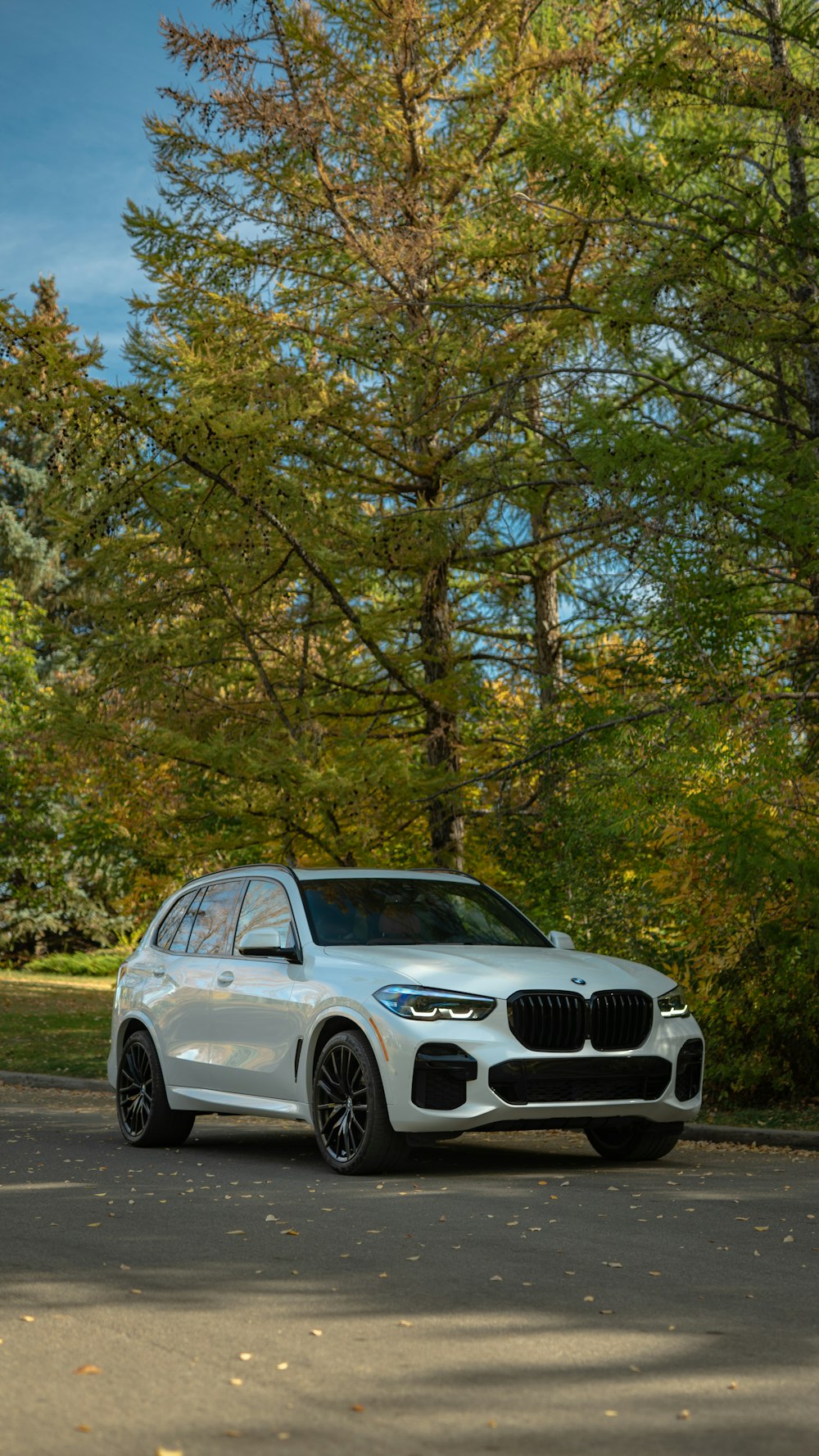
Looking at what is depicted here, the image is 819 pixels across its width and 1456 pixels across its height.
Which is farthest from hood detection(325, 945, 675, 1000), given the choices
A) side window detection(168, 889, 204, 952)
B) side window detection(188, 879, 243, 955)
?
side window detection(168, 889, 204, 952)

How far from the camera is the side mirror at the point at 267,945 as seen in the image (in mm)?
9930

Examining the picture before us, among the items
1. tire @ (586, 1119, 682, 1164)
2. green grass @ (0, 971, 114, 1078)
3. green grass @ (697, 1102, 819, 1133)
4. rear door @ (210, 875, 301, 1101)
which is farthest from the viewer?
green grass @ (0, 971, 114, 1078)

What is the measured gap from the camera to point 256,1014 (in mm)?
10258

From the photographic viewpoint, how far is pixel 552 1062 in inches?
363

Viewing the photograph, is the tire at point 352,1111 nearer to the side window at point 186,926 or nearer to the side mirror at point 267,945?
the side mirror at point 267,945

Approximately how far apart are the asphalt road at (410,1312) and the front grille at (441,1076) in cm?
45

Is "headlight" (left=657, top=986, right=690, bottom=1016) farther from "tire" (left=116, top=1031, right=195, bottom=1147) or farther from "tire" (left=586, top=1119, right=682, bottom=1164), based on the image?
"tire" (left=116, top=1031, right=195, bottom=1147)

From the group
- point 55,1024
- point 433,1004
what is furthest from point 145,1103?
point 55,1024

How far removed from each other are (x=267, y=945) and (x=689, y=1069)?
101 inches

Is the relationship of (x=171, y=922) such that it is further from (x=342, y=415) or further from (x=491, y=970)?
(x=342, y=415)

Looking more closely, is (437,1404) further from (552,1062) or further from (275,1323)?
(552,1062)

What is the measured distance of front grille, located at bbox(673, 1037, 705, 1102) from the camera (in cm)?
984

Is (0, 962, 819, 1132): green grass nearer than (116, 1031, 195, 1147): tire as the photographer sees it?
No

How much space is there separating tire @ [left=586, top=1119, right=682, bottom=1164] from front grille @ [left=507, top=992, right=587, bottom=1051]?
946mm
